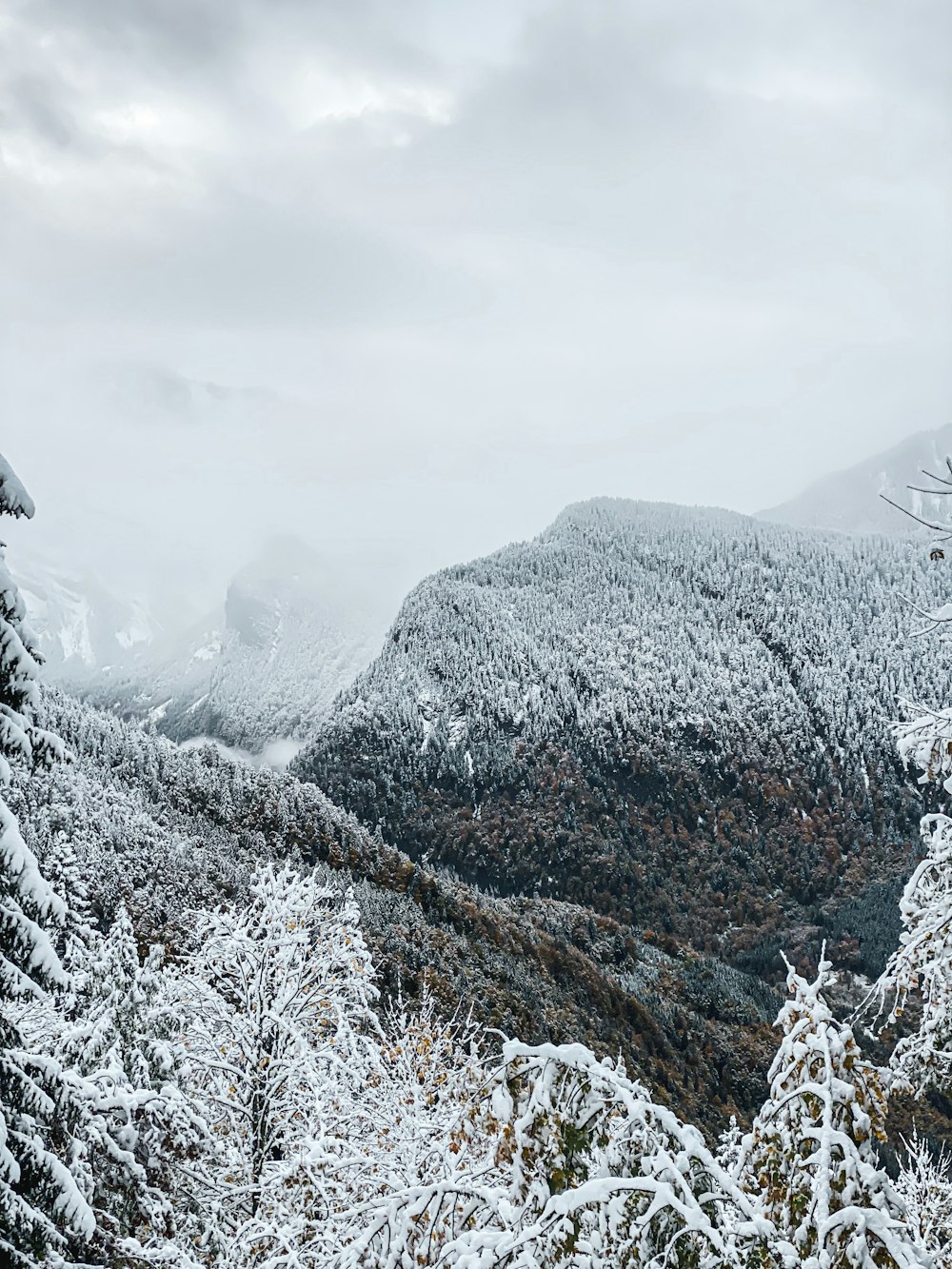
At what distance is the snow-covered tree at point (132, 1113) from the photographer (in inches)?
356

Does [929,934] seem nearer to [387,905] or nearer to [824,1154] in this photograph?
[824,1154]

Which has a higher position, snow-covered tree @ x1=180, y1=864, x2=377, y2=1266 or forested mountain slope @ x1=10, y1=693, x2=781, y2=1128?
snow-covered tree @ x1=180, y1=864, x2=377, y2=1266

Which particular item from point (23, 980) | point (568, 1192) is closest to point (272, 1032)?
point (23, 980)

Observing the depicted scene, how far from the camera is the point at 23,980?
725cm

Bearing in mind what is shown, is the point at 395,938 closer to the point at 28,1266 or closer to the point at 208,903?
the point at 208,903

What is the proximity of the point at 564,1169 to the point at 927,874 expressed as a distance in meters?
4.38

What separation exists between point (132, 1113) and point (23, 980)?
428cm

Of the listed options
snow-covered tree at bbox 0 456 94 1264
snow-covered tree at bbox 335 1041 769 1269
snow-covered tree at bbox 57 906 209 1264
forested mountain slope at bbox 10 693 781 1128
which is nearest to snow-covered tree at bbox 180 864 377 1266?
snow-covered tree at bbox 57 906 209 1264

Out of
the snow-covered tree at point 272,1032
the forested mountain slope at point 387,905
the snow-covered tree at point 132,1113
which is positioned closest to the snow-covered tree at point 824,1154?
the snow-covered tree at point 132,1113

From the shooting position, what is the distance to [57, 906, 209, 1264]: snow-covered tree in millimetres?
9039

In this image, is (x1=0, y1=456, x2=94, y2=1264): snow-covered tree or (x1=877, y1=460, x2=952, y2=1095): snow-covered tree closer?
(x1=877, y1=460, x2=952, y2=1095): snow-covered tree

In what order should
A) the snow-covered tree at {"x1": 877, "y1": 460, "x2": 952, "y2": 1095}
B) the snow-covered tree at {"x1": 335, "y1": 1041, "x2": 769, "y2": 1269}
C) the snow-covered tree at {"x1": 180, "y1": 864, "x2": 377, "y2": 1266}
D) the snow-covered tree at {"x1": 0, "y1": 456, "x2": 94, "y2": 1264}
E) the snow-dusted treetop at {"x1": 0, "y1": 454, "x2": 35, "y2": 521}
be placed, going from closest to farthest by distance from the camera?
the snow-covered tree at {"x1": 335, "y1": 1041, "x2": 769, "y2": 1269}
the snow-covered tree at {"x1": 877, "y1": 460, "x2": 952, "y2": 1095}
the snow-dusted treetop at {"x1": 0, "y1": 454, "x2": 35, "y2": 521}
the snow-covered tree at {"x1": 0, "y1": 456, "x2": 94, "y2": 1264}
the snow-covered tree at {"x1": 180, "y1": 864, "x2": 377, "y2": 1266}

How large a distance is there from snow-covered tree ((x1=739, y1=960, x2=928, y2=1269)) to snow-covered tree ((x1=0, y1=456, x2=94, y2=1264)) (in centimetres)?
589

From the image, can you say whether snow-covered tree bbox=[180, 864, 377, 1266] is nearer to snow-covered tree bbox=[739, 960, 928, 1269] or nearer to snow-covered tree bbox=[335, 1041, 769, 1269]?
snow-covered tree bbox=[335, 1041, 769, 1269]
